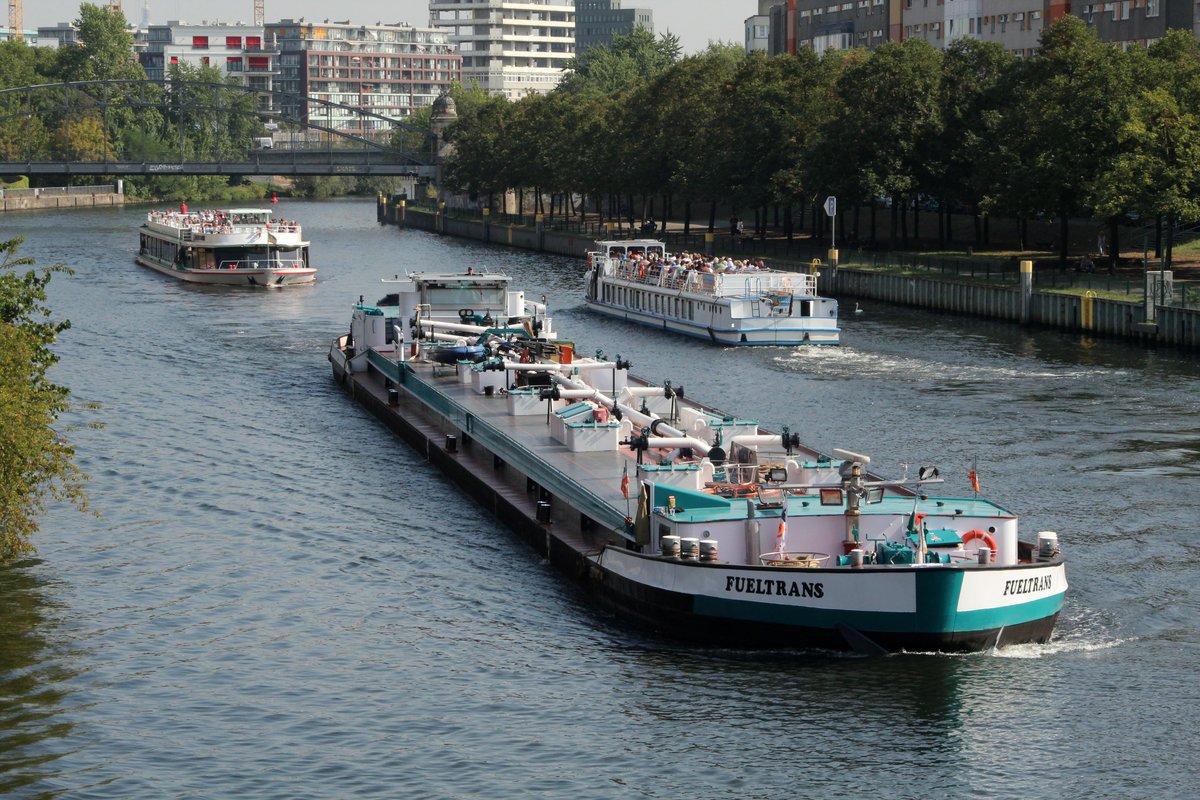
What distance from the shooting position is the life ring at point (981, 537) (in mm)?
33312

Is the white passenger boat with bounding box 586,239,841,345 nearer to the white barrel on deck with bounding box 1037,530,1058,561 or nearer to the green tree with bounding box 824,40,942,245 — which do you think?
the green tree with bounding box 824,40,942,245

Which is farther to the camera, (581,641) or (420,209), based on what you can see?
(420,209)

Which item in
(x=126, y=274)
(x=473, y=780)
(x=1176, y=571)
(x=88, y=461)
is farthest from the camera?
(x=126, y=274)

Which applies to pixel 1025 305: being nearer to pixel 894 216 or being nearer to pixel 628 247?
pixel 628 247

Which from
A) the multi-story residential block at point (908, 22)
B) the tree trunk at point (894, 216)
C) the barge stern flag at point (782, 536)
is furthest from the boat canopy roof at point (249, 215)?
the barge stern flag at point (782, 536)

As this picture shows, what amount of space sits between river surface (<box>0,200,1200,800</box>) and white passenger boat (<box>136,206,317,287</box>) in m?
52.4

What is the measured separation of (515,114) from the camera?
178375 mm

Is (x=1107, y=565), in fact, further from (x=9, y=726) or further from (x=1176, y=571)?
(x=9, y=726)

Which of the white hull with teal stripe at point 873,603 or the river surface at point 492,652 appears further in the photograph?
the white hull with teal stripe at point 873,603

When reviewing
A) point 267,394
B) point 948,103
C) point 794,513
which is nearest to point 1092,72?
point 948,103

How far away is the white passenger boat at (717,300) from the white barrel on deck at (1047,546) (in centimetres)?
4598

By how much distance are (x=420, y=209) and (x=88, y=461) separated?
5778 inches

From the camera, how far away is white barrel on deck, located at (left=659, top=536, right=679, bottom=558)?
33188mm

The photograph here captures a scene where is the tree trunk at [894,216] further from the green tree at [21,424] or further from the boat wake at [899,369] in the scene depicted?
the green tree at [21,424]
